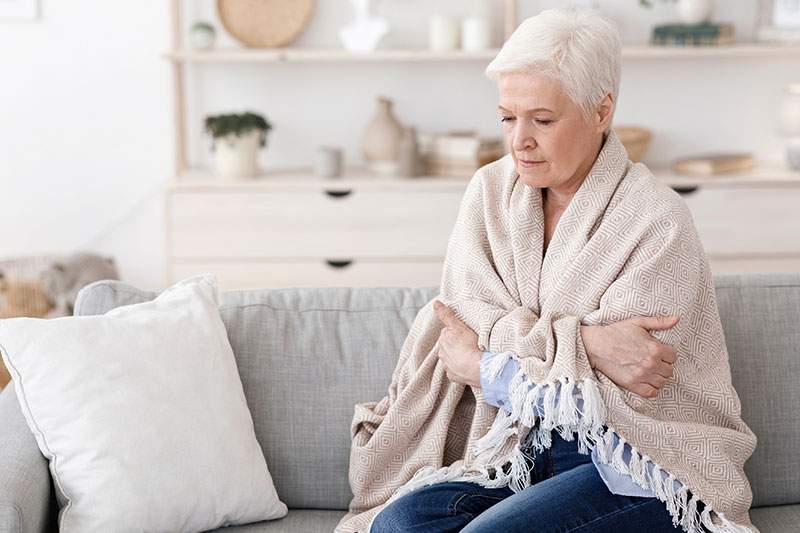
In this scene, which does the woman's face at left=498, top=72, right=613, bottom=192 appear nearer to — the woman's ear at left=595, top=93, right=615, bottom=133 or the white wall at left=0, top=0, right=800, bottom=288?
the woman's ear at left=595, top=93, right=615, bottom=133

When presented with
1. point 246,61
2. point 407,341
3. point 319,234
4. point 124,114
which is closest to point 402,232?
point 319,234

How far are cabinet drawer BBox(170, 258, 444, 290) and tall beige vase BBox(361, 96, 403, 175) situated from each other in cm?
37

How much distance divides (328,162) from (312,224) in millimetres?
237

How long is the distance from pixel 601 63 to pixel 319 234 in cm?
217

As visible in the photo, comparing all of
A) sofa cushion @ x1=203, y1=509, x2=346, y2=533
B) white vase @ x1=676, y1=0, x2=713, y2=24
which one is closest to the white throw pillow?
sofa cushion @ x1=203, y1=509, x2=346, y2=533

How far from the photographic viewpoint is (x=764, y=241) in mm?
4008

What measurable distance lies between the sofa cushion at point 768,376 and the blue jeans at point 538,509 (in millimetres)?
363

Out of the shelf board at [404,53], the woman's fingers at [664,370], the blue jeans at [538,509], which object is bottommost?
the blue jeans at [538,509]

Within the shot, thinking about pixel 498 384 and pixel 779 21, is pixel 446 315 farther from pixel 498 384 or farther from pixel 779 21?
pixel 779 21

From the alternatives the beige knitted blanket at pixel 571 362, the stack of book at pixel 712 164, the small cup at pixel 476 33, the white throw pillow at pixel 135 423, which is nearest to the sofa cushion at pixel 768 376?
the beige knitted blanket at pixel 571 362

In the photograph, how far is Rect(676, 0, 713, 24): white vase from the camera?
4117 millimetres

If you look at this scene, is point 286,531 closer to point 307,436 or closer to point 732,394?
point 307,436

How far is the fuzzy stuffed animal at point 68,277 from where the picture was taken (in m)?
3.90

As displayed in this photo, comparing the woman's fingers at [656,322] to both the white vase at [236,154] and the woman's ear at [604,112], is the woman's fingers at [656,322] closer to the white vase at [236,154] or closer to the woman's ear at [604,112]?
the woman's ear at [604,112]
